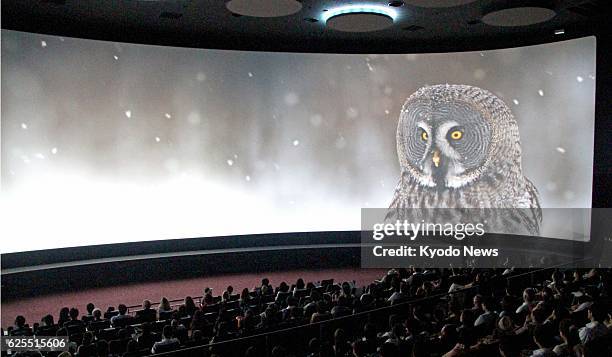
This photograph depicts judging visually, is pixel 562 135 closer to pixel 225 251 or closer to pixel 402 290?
pixel 402 290

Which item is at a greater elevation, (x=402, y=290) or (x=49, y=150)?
(x=49, y=150)

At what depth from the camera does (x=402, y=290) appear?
7.36m

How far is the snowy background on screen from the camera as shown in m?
9.78

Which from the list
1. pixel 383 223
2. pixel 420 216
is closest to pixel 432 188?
pixel 420 216

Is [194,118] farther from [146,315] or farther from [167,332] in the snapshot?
[167,332]

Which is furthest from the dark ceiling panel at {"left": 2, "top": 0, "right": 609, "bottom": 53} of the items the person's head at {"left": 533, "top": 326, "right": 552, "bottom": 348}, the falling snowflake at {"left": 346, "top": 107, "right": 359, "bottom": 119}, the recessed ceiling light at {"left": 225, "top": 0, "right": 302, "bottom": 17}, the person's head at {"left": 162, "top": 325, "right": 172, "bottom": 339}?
the person's head at {"left": 533, "top": 326, "right": 552, "bottom": 348}

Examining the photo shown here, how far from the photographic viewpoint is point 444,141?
11805mm

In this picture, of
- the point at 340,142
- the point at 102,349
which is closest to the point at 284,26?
the point at 340,142

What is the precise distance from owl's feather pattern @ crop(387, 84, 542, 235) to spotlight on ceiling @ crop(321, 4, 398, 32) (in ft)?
10.7

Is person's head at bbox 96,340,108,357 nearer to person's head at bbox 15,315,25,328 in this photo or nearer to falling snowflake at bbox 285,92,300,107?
person's head at bbox 15,315,25,328

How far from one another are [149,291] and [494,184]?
23.2 feet

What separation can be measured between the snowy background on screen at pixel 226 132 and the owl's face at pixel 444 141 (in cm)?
53

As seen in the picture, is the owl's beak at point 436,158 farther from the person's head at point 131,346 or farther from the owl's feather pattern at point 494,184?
the person's head at point 131,346

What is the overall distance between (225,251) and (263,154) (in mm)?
2306
